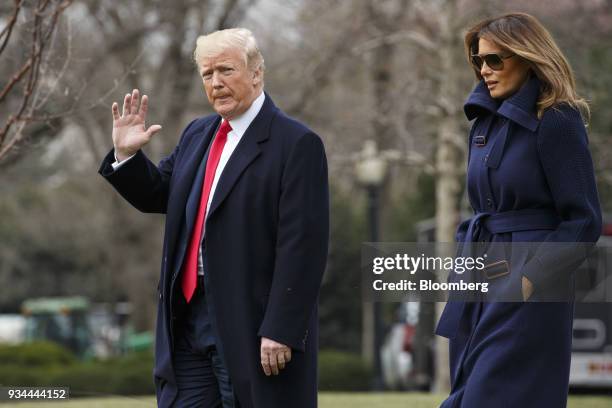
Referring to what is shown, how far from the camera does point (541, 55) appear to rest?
14.8 feet

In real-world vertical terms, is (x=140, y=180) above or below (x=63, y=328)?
above

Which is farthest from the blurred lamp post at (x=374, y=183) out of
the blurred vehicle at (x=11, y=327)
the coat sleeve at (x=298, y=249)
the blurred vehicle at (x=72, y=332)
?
the blurred vehicle at (x=11, y=327)

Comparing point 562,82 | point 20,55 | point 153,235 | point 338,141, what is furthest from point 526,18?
point 153,235

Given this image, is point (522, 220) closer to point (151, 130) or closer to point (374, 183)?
point (151, 130)

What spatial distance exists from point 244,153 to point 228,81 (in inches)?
10.9

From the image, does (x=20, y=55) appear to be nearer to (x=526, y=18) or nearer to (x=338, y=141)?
(x=526, y=18)

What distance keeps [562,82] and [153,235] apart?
19508mm

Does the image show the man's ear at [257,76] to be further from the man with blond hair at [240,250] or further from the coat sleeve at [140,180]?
the coat sleeve at [140,180]

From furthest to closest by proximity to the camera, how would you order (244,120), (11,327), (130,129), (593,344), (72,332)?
(11,327) → (72,332) → (593,344) → (130,129) → (244,120)

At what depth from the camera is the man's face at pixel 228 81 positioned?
4531 mm

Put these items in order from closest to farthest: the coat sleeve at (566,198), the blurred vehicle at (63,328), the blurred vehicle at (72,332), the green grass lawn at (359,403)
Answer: the coat sleeve at (566,198) < the green grass lawn at (359,403) < the blurred vehicle at (72,332) < the blurred vehicle at (63,328)

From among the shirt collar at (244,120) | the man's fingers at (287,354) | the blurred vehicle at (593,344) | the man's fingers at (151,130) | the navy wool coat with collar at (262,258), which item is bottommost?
the blurred vehicle at (593,344)

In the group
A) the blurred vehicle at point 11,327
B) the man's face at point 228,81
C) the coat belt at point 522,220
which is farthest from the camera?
the blurred vehicle at point 11,327

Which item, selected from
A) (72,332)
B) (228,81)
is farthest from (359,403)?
(72,332)
